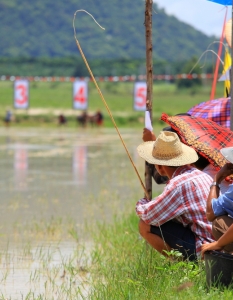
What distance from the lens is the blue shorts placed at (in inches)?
227

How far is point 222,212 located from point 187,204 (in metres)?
0.68

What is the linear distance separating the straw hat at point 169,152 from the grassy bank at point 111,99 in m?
37.5

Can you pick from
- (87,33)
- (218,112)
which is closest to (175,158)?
(218,112)

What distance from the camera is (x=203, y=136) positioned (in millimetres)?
6090

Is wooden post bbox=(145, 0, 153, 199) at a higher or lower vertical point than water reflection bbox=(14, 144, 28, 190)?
higher

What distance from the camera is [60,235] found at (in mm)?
8188

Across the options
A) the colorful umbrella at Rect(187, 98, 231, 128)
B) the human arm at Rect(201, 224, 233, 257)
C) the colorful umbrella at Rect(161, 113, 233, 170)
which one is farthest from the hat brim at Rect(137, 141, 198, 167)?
the colorful umbrella at Rect(187, 98, 231, 128)

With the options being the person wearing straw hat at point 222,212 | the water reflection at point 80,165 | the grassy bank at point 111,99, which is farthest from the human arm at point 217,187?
the grassy bank at point 111,99

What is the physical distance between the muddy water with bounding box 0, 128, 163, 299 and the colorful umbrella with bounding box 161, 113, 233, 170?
1.25 m

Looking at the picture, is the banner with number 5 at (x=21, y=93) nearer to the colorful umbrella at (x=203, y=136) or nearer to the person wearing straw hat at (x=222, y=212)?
the colorful umbrella at (x=203, y=136)

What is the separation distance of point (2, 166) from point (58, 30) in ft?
502

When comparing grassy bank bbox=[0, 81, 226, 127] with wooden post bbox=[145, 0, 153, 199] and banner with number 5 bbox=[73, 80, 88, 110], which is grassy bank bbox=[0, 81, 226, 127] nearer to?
banner with number 5 bbox=[73, 80, 88, 110]

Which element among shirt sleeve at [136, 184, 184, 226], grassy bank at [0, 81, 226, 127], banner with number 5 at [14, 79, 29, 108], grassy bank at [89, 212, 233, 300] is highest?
shirt sleeve at [136, 184, 184, 226]

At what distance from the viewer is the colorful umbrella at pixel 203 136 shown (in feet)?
19.5
